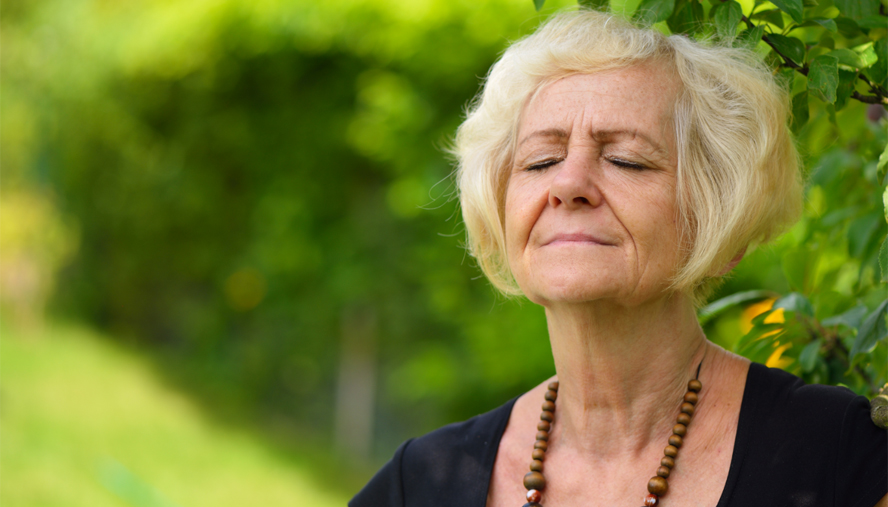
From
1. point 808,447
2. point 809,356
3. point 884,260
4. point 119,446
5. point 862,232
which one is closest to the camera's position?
point 884,260

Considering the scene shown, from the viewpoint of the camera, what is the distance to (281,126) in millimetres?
6887

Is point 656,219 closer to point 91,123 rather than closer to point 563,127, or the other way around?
point 563,127

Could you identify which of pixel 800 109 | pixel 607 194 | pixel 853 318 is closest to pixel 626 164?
pixel 607 194

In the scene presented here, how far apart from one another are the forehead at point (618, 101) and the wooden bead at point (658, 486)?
26.5 inches

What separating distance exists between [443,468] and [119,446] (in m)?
6.07

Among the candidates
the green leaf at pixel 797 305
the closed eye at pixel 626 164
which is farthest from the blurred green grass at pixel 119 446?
the closed eye at pixel 626 164

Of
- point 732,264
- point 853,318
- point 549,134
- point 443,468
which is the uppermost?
point 549,134

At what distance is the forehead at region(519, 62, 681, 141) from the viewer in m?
1.50

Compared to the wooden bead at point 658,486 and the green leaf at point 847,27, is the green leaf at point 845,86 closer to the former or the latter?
the green leaf at point 847,27

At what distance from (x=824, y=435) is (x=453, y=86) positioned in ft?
12.4

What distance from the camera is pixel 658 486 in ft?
4.85

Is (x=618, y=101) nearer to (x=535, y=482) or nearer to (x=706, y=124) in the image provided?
(x=706, y=124)

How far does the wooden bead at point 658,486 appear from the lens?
58.2 inches

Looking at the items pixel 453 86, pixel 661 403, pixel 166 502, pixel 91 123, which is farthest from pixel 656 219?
pixel 91 123
